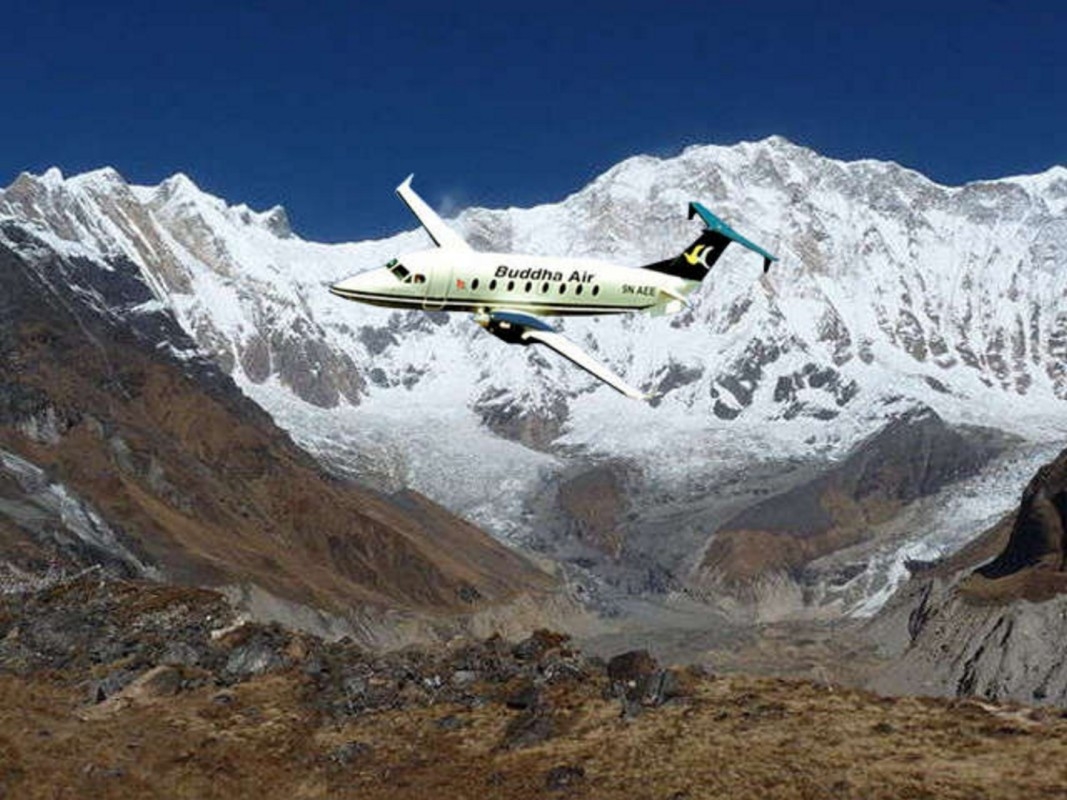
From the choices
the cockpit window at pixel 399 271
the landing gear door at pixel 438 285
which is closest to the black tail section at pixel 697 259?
the landing gear door at pixel 438 285

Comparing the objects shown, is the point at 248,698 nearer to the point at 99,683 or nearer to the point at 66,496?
the point at 99,683

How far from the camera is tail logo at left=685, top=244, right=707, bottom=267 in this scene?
57.6 meters

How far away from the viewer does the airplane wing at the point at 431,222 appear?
2185 inches

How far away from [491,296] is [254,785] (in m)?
17.9

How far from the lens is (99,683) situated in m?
58.7

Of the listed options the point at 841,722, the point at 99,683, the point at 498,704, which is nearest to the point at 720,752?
the point at 841,722

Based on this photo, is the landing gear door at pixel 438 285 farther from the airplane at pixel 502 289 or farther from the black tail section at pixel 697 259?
the black tail section at pixel 697 259

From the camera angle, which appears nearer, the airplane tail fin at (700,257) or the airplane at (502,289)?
the airplane at (502,289)

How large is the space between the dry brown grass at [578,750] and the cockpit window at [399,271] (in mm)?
15849

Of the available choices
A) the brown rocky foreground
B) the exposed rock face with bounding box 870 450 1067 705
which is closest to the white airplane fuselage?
the brown rocky foreground

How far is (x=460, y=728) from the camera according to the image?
52.2 m

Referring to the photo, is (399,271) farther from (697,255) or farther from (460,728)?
(460,728)

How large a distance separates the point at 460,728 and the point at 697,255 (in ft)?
66.2

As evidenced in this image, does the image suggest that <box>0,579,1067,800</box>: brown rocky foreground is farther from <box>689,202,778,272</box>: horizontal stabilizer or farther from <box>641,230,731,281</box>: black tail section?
<box>689,202,778,272</box>: horizontal stabilizer
